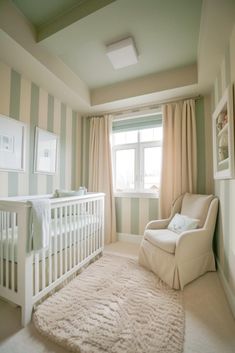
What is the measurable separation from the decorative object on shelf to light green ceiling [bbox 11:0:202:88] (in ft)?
2.76

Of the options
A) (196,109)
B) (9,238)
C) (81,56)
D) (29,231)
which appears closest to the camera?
(29,231)

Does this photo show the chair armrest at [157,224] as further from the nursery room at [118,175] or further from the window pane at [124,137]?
the window pane at [124,137]

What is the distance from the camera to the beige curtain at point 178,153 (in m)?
2.52

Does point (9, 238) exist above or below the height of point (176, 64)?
below

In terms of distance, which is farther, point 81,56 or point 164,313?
point 81,56

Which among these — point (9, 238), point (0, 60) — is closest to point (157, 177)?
point (9, 238)

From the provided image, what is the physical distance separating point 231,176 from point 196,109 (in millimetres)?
1597

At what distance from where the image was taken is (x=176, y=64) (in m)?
2.24

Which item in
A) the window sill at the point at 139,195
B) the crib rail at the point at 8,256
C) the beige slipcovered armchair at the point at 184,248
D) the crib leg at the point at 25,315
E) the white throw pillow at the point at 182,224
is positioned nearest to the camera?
the crib leg at the point at 25,315

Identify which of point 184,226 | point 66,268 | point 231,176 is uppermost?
point 231,176

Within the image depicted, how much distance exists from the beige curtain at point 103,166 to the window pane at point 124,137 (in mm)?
238

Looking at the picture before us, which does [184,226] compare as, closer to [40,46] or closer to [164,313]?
[164,313]

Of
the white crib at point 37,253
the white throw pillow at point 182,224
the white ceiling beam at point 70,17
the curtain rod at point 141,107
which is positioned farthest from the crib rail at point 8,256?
the curtain rod at point 141,107

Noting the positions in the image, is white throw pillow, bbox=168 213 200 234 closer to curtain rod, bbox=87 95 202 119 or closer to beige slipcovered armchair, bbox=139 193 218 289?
beige slipcovered armchair, bbox=139 193 218 289
